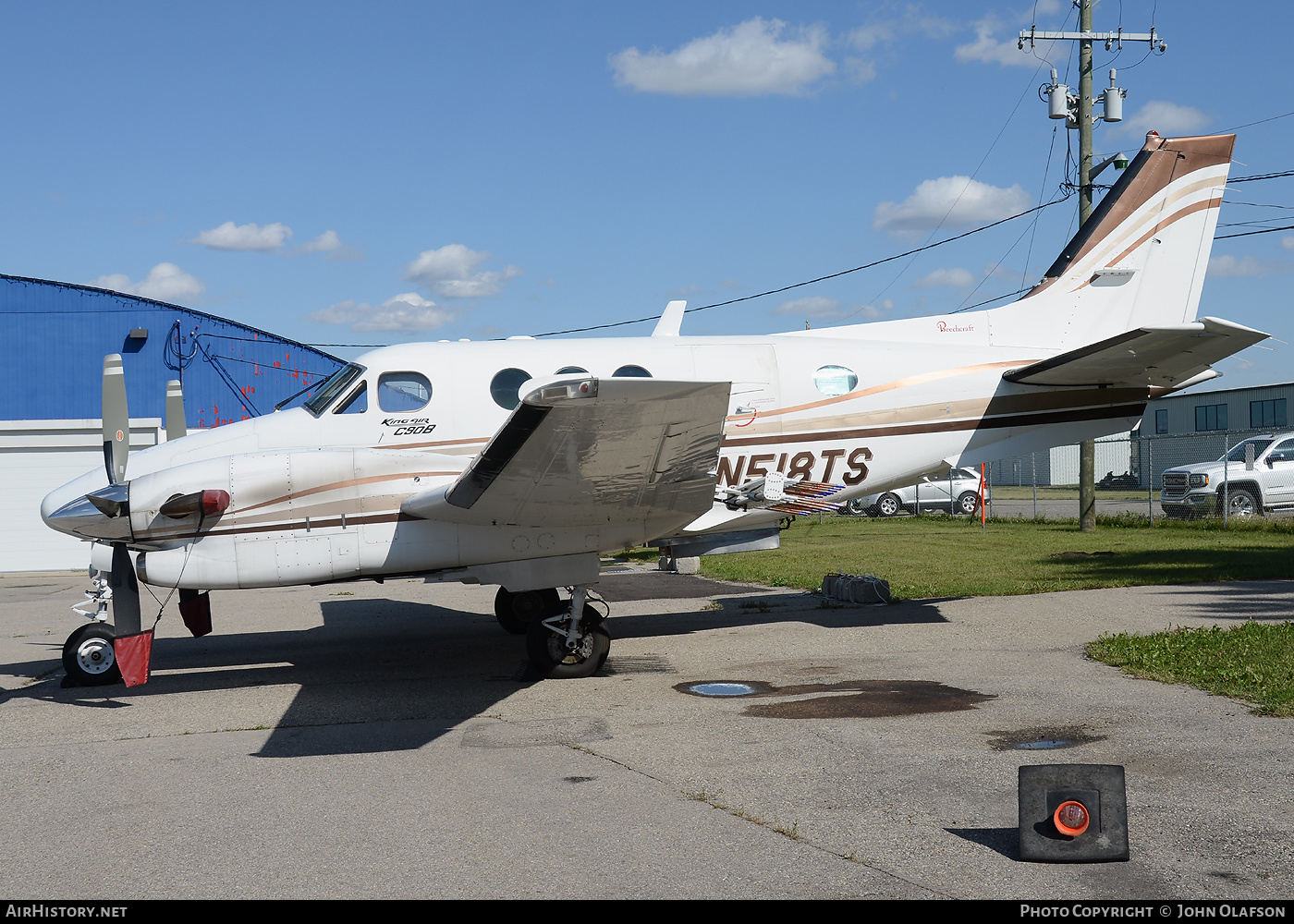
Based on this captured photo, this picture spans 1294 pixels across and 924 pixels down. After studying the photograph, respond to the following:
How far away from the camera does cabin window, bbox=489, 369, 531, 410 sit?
1033 cm

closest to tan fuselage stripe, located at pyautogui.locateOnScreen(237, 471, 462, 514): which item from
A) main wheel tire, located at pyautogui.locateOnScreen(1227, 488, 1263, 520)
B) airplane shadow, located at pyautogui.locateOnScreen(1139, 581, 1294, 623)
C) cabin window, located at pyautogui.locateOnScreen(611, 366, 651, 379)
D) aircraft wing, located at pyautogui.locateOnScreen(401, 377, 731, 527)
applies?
aircraft wing, located at pyautogui.locateOnScreen(401, 377, 731, 527)

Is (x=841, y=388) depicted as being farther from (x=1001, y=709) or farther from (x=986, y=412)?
(x=1001, y=709)

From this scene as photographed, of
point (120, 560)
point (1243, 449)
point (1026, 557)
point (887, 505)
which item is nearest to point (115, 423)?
point (120, 560)

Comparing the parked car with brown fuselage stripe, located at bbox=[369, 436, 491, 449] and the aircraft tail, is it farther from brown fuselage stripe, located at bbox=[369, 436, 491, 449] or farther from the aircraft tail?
brown fuselage stripe, located at bbox=[369, 436, 491, 449]

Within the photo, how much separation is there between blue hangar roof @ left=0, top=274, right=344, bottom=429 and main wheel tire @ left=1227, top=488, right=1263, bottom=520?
23.9 meters

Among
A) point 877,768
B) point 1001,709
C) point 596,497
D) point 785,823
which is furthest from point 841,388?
point 785,823

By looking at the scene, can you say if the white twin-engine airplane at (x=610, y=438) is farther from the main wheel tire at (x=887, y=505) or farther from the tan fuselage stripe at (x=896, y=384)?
the main wheel tire at (x=887, y=505)

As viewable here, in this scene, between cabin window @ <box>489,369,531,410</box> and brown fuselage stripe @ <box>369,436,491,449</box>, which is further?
cabin window @ <box>489,369,531,410</box>

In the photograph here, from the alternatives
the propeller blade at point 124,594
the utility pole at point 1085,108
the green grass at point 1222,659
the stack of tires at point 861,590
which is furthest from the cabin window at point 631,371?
the utility pole at point 1085,108

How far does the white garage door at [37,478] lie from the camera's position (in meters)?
23.9

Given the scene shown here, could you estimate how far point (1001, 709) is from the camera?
25.2ft

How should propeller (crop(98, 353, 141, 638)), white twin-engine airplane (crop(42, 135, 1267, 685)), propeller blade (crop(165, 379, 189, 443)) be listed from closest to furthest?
white twin-engine airplane (crop(42, 135, 1267, 685))
propeller (crop(98, 353, 141, 638))
propeller blade (crop(165, 379, 189, 443))

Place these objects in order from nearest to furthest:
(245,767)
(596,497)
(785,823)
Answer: (785,823) → (245,767) → (596,497)
